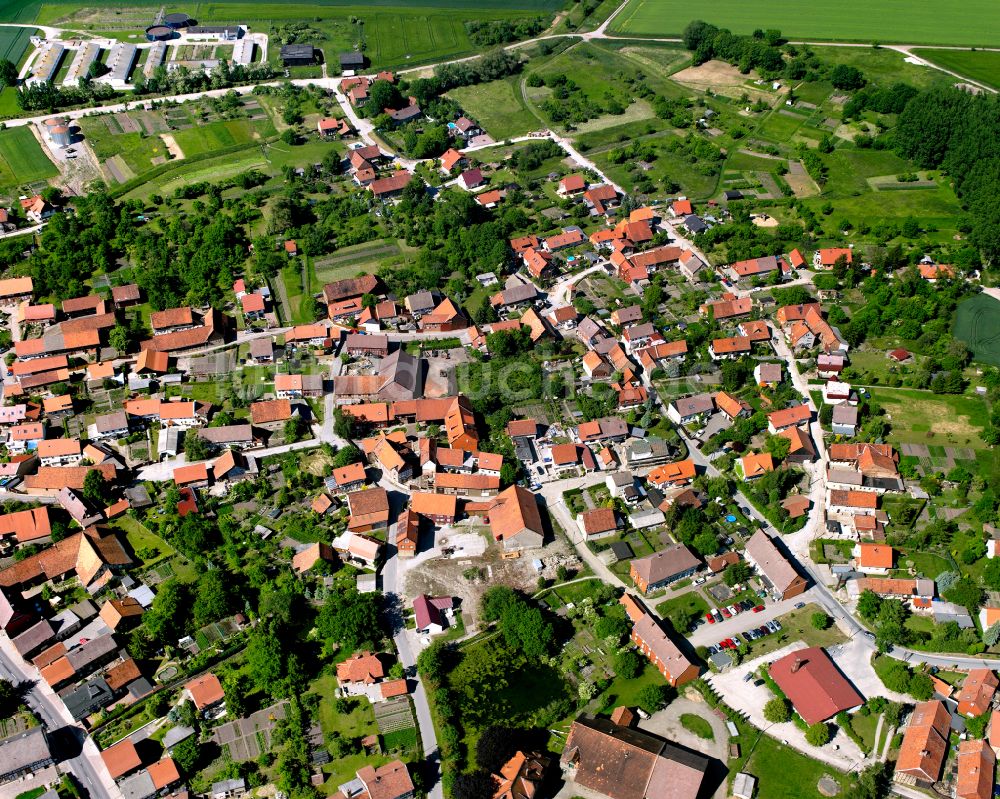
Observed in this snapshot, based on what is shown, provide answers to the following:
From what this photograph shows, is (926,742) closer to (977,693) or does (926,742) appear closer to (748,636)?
(977,693)

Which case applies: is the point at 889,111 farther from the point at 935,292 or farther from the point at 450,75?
the point at 450,75

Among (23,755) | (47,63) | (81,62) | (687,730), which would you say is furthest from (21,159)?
(687,730)

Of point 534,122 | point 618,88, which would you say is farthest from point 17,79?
point 618,88

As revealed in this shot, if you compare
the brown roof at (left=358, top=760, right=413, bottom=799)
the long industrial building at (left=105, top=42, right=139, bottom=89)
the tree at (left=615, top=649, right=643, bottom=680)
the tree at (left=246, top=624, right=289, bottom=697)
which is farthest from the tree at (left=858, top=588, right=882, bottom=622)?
the long industrial building at (left=105, top=42, right=139, bottom=89)

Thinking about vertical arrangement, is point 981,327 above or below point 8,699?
above

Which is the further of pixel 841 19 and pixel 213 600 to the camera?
pixel 841 19

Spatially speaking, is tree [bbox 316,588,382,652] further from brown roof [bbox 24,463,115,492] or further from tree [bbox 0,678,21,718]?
brown roof [bbox 24,463,115,492]

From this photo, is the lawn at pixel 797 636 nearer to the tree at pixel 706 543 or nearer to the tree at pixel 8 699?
the tree at pixel 706 543
